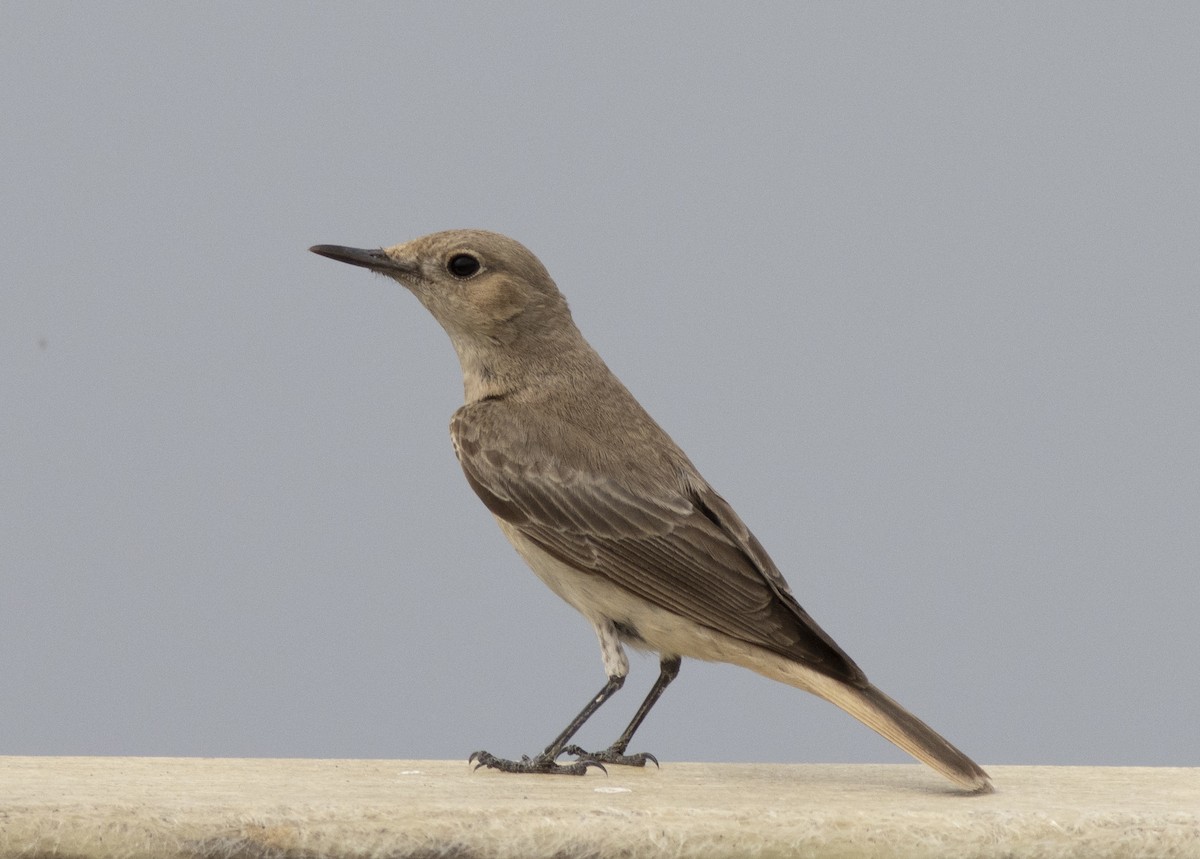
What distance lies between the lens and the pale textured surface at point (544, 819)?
14.3ft

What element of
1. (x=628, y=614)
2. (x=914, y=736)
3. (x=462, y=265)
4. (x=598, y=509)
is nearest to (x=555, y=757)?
(x=628, y=614)

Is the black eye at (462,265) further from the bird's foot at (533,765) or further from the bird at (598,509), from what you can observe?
the bird's foot at (533,765)

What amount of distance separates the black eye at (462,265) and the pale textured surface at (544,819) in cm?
173

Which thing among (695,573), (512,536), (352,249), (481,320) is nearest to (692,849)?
(695,573)

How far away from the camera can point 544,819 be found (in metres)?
4.53

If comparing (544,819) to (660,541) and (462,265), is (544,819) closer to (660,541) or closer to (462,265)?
(660,541)

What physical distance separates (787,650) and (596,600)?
638mm

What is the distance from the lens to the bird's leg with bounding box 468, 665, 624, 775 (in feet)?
18.0

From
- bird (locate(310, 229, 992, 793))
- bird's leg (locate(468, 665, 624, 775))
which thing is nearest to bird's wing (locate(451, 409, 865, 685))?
bird (locate(310, 229, 992, 793))

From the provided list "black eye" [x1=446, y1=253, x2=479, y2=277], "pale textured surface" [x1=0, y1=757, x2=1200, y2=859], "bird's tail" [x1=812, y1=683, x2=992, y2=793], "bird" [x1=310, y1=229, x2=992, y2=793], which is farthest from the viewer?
"black eye" [x1=446, y1=253, x2=479, y2=277]

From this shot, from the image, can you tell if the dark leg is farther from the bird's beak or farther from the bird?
the bird's beak

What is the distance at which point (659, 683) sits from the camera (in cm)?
581

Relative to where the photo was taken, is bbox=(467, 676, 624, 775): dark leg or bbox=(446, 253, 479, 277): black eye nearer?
bbox=(467, 676, 624, 775): dark leg

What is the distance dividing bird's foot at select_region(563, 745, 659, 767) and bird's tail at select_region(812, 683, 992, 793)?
806 mm
